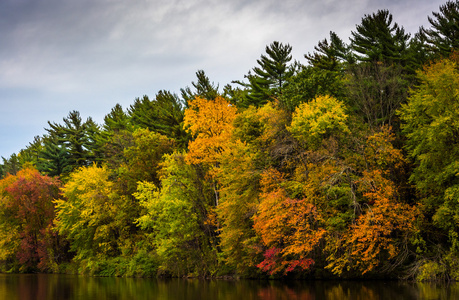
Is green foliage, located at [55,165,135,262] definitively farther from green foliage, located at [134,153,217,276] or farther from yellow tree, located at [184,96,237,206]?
yellow tree, located at [184,96,237,206]

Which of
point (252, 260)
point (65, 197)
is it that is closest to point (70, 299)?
point (252, 260)

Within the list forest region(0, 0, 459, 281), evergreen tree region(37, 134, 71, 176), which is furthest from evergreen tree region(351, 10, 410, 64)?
evergreen tree region(37, 134, 71, 176)

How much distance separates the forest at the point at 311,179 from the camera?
33.3 m

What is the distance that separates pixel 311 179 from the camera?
113ft

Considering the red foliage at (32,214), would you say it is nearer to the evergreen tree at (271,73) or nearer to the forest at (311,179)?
the forest at (311,179)

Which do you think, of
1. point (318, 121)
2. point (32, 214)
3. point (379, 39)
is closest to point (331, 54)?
point (379, 39)

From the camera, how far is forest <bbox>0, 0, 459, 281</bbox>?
3328cm

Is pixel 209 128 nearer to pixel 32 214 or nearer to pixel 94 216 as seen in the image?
pixel 94 216

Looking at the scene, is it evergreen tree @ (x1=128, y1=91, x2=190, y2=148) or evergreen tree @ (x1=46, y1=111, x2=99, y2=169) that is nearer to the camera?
evergreen tree @ (x1=128, y1=91, x2=190, y2=148)

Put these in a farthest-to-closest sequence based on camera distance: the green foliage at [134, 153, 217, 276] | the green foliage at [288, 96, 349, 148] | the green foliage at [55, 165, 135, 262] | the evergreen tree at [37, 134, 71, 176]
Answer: the evergreen tree at [37, 134, 71, 176]
the green foliage at [55, 165, 135, 262]
the green foliage at [134, 153, 217, 276]
the green foliage at [288, 96, 349, 148]

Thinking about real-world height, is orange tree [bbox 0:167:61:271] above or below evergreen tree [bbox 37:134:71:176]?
below

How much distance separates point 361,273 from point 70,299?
20.2 m

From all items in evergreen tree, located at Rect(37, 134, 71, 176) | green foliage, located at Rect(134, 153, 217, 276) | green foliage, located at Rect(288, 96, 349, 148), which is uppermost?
evergreen tree, located at Rect(37, 134, 71, 176)

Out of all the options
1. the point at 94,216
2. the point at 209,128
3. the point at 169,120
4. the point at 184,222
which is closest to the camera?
the point at 184,222
